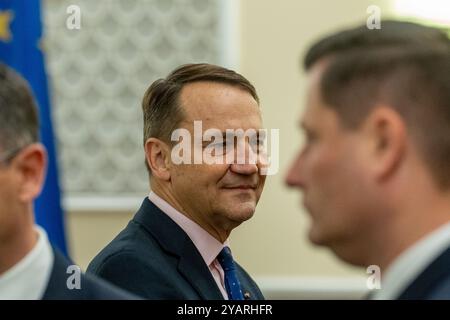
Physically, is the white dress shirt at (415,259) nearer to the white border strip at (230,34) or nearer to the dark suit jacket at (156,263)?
the dark suit jacket at (156,263)

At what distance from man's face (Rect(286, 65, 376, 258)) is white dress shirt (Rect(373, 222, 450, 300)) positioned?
0.06 meters

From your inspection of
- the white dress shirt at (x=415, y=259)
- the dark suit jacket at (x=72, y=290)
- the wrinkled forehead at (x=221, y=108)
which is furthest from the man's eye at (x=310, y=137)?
the wrinkled forehead at (x=221, y=108)

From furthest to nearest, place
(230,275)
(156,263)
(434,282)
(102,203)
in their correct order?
1. (102,203)
2. (230,275)
3. (156,263)
4. (434,282)

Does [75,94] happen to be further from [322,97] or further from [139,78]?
[322,97]

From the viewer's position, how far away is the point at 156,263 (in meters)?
1.57

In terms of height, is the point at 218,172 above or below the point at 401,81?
below

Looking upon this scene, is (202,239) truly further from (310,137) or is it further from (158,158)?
(310,137)

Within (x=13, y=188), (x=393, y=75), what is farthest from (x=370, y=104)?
(x=13, y=188)

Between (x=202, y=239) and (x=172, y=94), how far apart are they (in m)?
0.30

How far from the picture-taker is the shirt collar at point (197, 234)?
1683 mm

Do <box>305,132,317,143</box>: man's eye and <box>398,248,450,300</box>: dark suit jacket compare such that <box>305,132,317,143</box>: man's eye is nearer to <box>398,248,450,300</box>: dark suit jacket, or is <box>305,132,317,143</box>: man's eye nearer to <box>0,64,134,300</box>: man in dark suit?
<box>398,248,450,300</box>: dark suit jacket

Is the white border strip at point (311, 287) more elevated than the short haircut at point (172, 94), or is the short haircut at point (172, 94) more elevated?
the short haircut at point (172, 94)

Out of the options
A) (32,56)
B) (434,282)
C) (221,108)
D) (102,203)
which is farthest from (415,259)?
(102,203)

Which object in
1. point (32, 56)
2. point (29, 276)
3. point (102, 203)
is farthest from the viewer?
point (102, 203)
